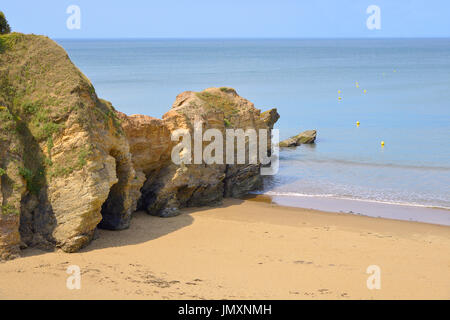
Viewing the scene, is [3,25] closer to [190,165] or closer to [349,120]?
[190,165]

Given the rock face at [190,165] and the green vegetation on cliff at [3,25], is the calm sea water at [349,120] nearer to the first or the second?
the rock face at [190,165]

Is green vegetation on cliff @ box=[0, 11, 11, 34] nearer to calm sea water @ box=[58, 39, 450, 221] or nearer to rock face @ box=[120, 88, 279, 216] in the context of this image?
rock face @ box=[120, 88, 279, 216]

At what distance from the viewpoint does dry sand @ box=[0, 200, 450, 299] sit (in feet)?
35.3

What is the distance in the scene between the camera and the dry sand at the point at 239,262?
10.8 m

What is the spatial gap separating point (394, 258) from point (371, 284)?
2132mm

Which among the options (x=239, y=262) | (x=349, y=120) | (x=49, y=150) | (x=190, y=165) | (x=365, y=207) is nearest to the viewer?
(x=239, y=262)

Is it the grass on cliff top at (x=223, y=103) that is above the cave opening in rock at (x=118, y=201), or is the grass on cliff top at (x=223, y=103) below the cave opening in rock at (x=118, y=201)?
above

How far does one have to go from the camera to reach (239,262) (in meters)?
12.5

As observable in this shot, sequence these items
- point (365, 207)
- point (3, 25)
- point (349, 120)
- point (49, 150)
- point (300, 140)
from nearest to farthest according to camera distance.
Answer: point (49, 150) < point (3, 25) < point (365, 207) < point (300, 140) < point (349, 120)

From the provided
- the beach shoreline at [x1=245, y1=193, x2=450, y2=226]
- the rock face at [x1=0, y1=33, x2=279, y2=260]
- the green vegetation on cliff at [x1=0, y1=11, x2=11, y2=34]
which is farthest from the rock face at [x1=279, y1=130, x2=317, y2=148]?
the green vegetation on cliff at [x1=0, y1=11, x2=11, y2=34]

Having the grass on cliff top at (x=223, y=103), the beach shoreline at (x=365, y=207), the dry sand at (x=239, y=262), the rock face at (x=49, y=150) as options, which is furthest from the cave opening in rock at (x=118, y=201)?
the beach shoreline at (x=365, y=207)

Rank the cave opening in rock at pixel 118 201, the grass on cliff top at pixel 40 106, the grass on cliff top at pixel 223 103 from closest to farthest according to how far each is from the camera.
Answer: the grass on cliff top at pixel 40 106, the cave opening in rock at pixel 118 201, the grass on cliff top at pixel 223 103

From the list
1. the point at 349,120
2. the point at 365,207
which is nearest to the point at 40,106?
the point at 365,207

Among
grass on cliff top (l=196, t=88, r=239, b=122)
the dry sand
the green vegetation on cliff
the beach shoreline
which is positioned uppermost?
the green vegetation on cliff
